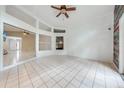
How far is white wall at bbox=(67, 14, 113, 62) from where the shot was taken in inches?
298

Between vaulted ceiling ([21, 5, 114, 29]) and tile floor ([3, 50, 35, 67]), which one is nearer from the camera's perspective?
tile floor ([3, 50, 35, 67])

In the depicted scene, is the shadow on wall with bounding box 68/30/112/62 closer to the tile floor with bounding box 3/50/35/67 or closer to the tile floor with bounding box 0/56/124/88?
the tile floor with bounding box 3/50/35/67

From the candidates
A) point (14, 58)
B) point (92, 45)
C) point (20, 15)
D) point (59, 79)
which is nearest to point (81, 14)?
point (92, 45)

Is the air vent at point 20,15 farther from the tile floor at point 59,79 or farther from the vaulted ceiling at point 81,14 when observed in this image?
the tile floor at point 59,79

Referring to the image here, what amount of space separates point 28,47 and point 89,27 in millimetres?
6038

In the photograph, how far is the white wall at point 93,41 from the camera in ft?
24.8

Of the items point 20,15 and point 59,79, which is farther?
point 20,15

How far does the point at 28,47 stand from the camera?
1148 cm

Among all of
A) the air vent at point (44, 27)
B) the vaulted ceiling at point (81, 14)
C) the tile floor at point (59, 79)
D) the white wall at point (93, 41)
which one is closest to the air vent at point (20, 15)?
the vaulted ceiling at point (81, 14)

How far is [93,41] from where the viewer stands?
8.28 meters

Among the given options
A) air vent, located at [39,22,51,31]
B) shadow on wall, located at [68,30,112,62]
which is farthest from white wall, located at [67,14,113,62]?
air vent, located at [39,22,51,31]

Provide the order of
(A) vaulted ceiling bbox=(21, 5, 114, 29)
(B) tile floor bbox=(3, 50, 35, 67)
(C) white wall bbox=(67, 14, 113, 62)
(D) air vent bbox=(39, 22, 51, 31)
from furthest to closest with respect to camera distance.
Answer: (D) air vent bbox=(39, 22, 51, 31), (C) white wall bbox=(67, 14, 113, 62), (A) vaulted ceiling bbox=(21, 5, 114, 29), (B) tile floor bbox=(3, 50, 35, 67)

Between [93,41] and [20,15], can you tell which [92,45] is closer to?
[93,41]
